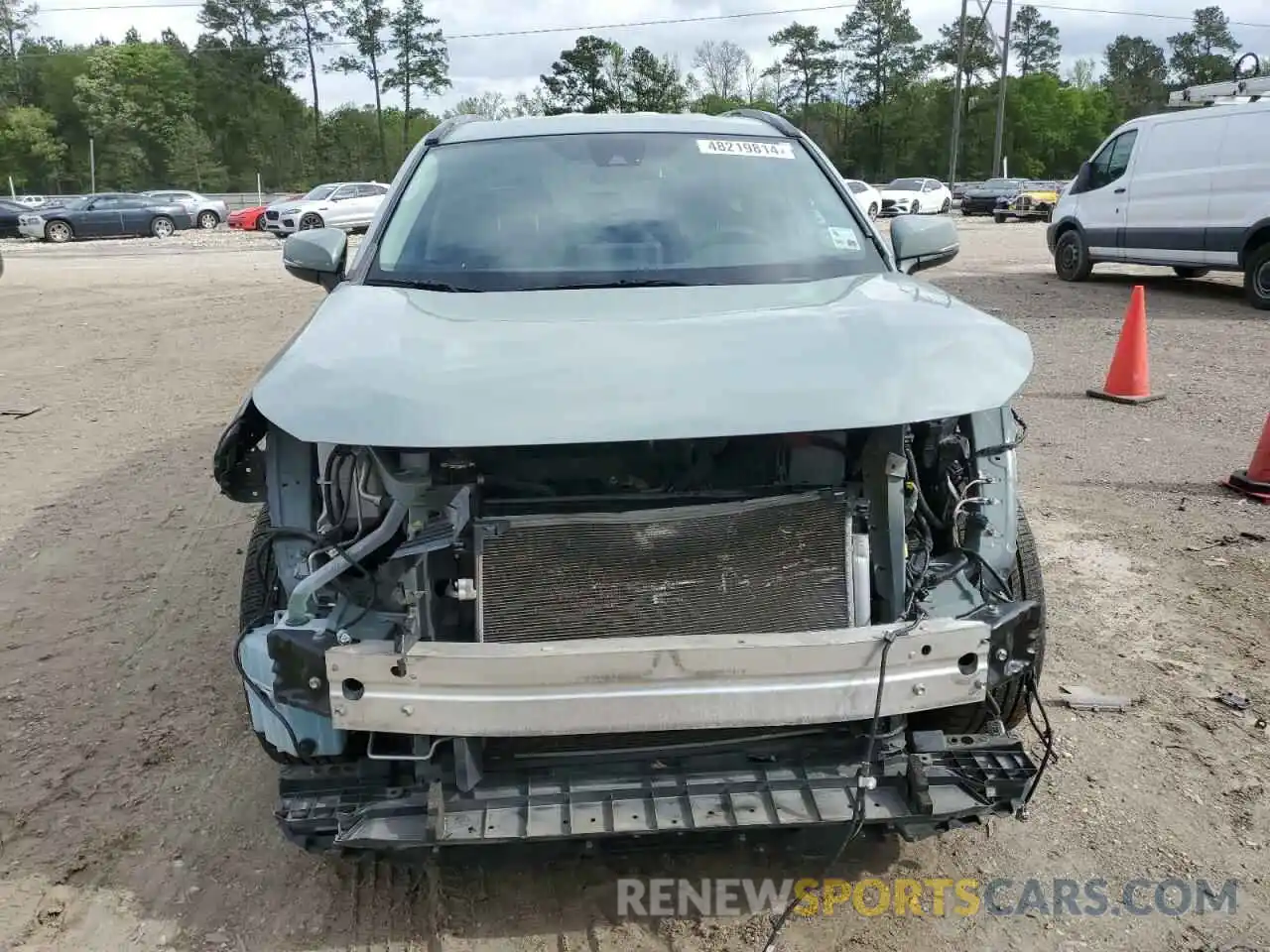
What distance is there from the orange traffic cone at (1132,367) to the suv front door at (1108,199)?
6.16 m

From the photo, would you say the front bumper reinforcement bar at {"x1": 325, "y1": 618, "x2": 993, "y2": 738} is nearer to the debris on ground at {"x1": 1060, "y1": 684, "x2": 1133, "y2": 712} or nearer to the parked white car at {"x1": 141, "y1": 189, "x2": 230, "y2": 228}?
the debris on ground at {"x1": 1060, "y1": 684, "x2": 1133, "y2": 712}

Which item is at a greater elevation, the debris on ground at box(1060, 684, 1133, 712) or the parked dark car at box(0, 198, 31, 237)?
the parked dark car at box(0, 198, 31, 237)

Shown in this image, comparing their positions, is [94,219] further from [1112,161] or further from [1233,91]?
[1233,91]

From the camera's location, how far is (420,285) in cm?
301

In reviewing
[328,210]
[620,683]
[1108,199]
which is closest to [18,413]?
[620,683]

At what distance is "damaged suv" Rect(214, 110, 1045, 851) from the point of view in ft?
6.72

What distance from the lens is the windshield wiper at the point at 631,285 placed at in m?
2.91

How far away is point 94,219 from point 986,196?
2916cm

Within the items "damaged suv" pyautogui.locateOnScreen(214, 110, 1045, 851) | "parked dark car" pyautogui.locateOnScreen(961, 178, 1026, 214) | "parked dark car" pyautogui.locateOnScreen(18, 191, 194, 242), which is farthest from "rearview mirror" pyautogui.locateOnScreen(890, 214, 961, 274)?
"parked dark car" pyautogui.locateOnScreen(961, 178, 1026, 214)

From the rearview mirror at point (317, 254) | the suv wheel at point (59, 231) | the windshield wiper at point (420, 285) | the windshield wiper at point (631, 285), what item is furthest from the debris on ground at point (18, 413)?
the suv wheel at point (59, 231)

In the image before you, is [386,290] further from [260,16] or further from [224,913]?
[260,16]

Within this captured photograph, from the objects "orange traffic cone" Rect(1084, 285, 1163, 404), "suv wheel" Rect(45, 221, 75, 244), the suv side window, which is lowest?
"orange traffic cone" Rect(1084, 285, 1163, 404)

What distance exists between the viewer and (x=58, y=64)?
235 feet

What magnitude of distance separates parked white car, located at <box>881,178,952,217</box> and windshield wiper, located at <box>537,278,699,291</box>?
105ft
